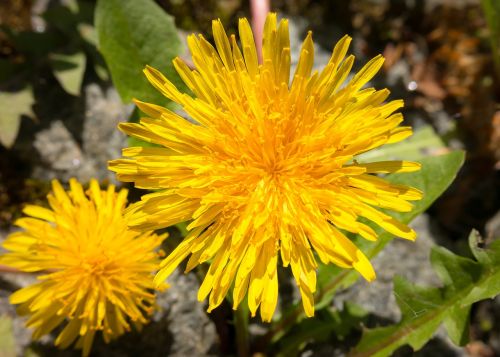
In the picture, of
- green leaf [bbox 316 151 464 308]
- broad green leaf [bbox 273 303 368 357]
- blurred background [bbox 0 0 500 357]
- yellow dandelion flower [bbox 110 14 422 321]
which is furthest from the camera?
blurred background [bbox 0 0 500 357]

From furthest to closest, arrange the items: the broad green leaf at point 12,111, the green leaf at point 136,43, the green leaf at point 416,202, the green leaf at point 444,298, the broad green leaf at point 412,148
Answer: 1. the broad green leaf at point 412,148
2. the broad green leaf at point 12,111
3. the green leaf at point 136,43
4. the green leaf at point 416,202
5. the green leaf at point 444,298

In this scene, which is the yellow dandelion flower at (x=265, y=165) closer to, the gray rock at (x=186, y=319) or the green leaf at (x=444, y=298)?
the green leaf at (x=444, y=298)

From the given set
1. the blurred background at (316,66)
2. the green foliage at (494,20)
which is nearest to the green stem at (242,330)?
the blurred background at (316,66)

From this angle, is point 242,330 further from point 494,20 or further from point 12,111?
point 494,20

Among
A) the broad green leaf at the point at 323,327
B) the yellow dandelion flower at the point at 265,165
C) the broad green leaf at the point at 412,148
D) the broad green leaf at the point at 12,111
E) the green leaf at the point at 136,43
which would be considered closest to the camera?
the yellow dandelion flower at the point at 265,165

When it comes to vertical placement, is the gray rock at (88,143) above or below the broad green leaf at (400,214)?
below

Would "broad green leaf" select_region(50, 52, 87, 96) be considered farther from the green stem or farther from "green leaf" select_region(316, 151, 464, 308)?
"green leaf" select_region(316, 151, 464, 308)

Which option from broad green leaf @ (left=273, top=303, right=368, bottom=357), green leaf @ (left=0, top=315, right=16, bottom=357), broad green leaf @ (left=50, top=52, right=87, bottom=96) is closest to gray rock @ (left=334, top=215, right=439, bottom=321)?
broad green leaf @ (left=273, top=303, right=368, bottom=357)
